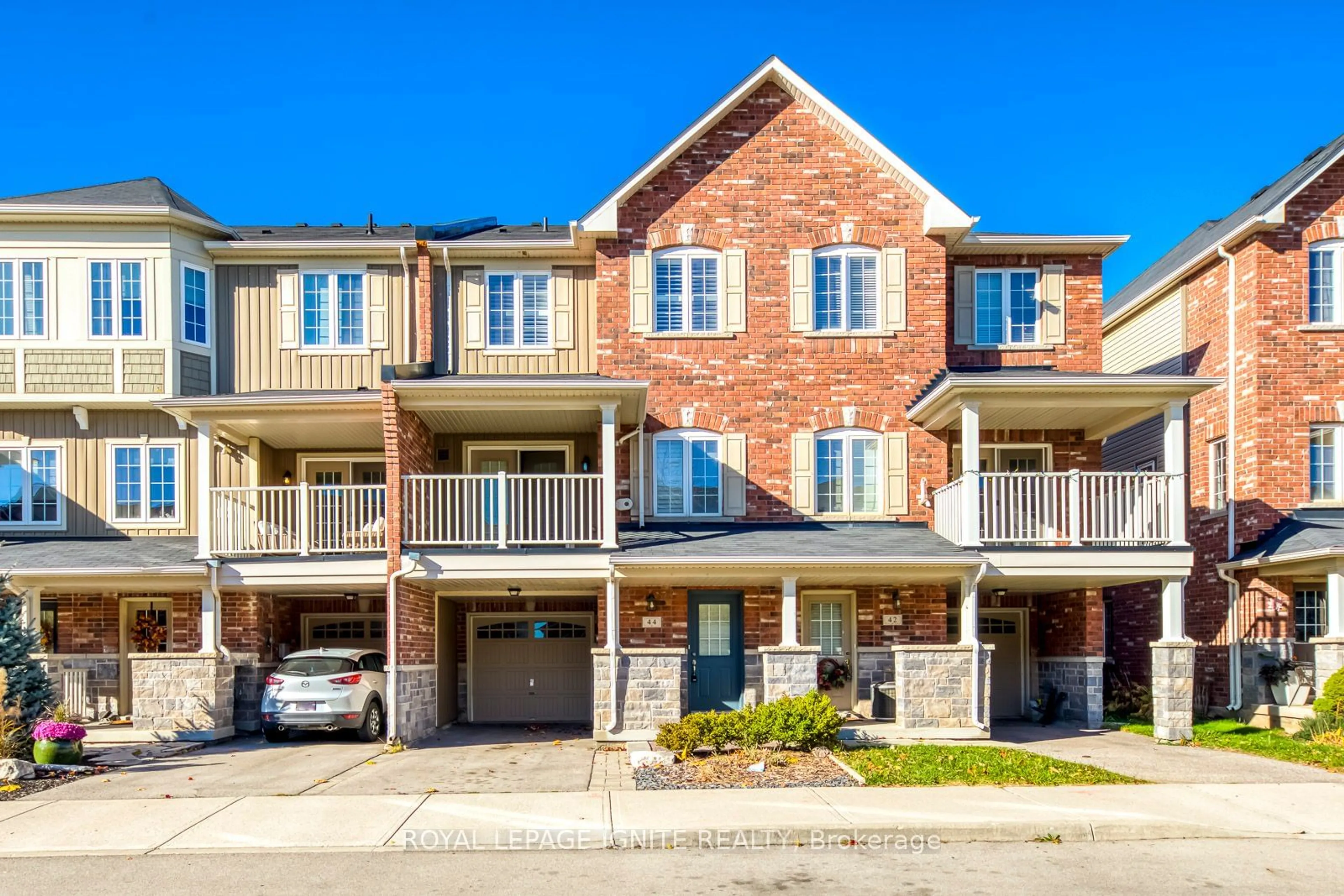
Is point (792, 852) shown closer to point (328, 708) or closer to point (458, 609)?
point (328, 708)

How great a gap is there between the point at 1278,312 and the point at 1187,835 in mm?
12407

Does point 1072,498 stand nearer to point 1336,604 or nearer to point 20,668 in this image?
point 1336,604

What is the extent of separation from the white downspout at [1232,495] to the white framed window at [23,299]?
20108mm

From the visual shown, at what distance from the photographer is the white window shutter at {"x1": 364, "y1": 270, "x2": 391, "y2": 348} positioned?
65.8 feet

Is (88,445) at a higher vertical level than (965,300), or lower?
lower

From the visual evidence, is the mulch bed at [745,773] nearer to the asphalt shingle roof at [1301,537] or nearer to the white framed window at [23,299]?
the asphalt shingle roof at [1301,537]

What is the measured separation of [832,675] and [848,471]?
11.1ft

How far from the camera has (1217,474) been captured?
69.8 ft

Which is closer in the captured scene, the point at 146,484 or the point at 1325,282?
the point at 146,484

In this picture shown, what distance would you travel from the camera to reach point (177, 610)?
19.8 m

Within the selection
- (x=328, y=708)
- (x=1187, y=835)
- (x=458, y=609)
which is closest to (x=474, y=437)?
(x=458, y=609)

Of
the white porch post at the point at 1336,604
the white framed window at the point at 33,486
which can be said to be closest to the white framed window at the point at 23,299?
the white framed window at the point at 33,486

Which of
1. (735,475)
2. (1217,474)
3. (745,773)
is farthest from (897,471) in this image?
(745,773)

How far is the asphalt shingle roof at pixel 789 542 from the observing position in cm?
1656
